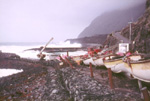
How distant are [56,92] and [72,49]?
169 feet

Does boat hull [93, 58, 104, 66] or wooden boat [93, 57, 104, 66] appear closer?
wooden boat [93, 57, 104, 66]

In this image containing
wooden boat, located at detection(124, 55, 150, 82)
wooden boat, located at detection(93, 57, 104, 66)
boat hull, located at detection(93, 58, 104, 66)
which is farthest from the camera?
boat hull, located at detection(93, 58, 104, 66)

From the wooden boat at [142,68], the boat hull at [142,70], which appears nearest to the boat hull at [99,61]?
the wooden boat at [142,68]

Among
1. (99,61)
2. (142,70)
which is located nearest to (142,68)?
(142,70)

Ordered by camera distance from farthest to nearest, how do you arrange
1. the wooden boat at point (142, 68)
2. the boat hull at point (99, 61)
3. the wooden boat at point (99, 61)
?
the boat hull at point (99, 61) → the wooden boat at point (99, 61) → the wooden boat at point (142, 68)

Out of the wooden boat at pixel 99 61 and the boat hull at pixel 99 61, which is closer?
the wooden boat at pixel 99 61

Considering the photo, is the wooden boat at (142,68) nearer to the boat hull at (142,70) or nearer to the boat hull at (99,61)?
the boat hull at (142,70)

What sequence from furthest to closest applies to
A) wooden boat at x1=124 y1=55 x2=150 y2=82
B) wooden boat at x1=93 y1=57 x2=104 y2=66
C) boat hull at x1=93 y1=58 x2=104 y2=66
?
1. boat hull at x1=93 y1=58 x2=104 y2=66
2. wooden boat at x1=93 y1=57 x2=104 y2=66
3. wooden boat at x1=124 y1=55 x2=150 y2=82

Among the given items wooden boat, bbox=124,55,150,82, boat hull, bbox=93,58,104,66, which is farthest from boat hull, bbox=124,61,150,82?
boat hull, bbox=93,58,104,66

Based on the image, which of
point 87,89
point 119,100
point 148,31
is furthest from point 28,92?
point 148,31

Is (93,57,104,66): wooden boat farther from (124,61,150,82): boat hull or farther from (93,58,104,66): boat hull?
(124,61,150,82): boat hull

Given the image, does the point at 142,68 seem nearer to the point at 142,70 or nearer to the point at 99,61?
the point at 142,70

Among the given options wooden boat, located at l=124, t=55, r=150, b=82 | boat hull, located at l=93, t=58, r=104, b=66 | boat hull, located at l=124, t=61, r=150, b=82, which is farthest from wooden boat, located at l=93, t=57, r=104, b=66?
boat hull, located at l=124, t=61, r=150, b=82

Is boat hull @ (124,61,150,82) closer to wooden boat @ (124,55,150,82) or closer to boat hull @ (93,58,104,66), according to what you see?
wooden boat @ (124,55,150,82)
